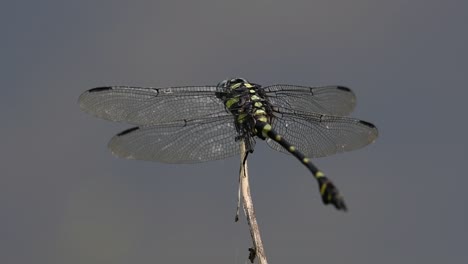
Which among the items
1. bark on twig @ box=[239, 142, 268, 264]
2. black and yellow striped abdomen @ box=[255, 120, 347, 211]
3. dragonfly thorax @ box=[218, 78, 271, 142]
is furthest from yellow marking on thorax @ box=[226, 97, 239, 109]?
bark on twig @ box=[239, 142, 268, 264]

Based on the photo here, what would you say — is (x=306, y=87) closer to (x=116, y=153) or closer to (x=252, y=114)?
(x=252, y=114)

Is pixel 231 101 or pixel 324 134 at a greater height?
pixel 231 101

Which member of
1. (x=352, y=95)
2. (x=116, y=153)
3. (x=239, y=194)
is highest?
(x=352, y=95)

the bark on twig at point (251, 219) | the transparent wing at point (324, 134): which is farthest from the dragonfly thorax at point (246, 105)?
the bark on twig at point (251, 219)

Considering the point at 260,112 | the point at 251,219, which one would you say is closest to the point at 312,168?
the point at 251,219

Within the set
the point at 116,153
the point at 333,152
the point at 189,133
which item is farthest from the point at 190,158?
the point at 333,152

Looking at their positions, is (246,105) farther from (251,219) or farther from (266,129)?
(251,219)

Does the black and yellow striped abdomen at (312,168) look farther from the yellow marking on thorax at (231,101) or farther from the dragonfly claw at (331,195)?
the yellow marking on thorax at (231,101)
